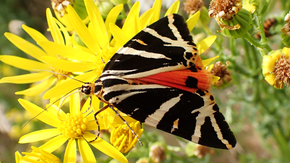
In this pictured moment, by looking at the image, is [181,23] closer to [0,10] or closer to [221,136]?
[221,136]

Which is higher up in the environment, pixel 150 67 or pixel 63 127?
pixel 150 67

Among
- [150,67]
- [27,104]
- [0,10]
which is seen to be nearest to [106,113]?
[150,67]

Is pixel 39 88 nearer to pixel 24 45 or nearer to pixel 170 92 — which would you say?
pixel 24 45

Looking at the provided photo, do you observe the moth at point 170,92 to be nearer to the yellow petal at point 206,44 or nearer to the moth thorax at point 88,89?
the moth thorax at point 88,89

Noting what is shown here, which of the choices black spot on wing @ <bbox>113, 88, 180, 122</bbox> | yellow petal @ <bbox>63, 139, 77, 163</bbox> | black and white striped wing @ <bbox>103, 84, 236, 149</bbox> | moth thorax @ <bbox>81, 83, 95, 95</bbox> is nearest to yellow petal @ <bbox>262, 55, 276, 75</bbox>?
black and white striped wing @ <bbox>103, 84, 236, 149</bbox>

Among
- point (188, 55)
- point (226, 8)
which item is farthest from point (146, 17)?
point (226, 8)

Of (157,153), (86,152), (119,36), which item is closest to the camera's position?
(119,36)
